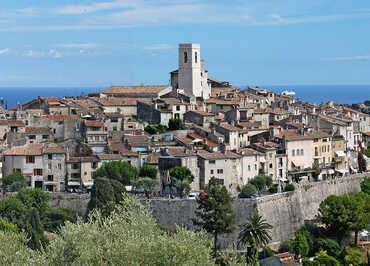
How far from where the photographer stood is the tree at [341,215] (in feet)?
158

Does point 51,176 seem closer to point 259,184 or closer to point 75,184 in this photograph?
point 75,184

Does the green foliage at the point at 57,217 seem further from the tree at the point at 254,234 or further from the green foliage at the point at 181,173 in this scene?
the tree at the point at 254,234

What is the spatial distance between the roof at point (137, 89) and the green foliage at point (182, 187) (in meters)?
22.0

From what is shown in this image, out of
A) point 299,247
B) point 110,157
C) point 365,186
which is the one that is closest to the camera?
point 299,247

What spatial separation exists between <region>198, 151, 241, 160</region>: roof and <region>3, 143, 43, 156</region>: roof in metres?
11.3

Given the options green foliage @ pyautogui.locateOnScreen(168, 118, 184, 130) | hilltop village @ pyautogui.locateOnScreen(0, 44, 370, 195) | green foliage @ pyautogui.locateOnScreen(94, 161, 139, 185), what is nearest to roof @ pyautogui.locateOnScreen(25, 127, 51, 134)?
hilltop village @ pyautogui.locateOnScreen(0, 44, 370, 195)

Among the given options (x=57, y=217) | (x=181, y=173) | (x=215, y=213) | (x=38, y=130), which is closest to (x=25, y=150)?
(x=38, y=130)

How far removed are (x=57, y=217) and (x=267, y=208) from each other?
13.6m

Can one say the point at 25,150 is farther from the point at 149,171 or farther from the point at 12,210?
the point at 149,171

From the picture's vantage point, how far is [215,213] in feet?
141

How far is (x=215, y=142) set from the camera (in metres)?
54.3

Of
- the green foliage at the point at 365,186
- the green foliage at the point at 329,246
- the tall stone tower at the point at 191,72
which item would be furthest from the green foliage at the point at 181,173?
the tall stone tower at the point at 191,72

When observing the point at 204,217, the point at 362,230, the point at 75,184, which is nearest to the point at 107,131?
the point at 75,184

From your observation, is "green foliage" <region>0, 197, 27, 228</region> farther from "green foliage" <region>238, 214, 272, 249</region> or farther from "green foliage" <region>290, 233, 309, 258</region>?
"green foliage" <region>290, 233, 309, 258</region>
